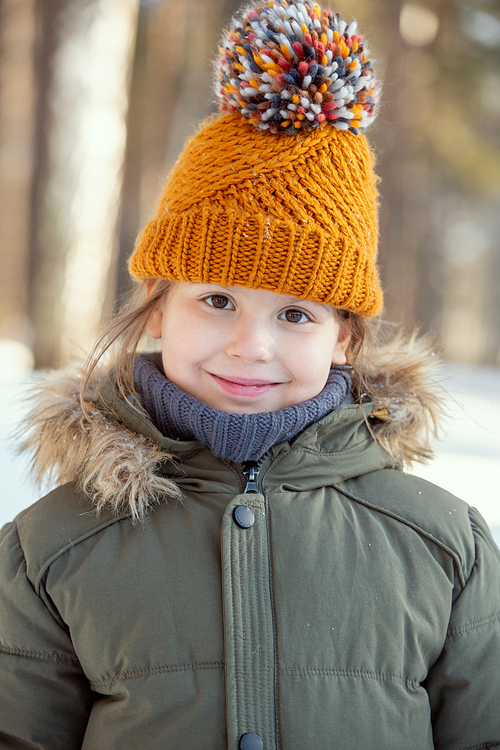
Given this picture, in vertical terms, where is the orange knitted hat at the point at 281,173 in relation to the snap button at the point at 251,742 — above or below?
above

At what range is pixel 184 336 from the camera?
4.28ft

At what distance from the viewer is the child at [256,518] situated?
1.11m

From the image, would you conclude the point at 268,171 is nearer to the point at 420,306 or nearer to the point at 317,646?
the point at 317,646

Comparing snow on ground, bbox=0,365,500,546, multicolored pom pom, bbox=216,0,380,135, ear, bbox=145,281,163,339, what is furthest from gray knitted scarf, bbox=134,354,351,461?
multicolored pom pom, bbox=216,0,380,135

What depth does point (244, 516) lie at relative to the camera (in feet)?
3.82

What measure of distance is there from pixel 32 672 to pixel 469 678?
884 mm

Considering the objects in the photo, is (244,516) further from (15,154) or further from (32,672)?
(15,154)

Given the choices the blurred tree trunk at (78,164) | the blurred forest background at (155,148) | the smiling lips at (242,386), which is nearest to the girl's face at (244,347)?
the smiling lips at (242,386)

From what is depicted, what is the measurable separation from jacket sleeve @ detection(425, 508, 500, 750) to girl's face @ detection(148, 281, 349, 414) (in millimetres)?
569

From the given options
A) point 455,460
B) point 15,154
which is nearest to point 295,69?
point 455,460

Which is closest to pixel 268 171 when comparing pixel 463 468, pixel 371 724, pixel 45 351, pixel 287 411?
pixel 287 411

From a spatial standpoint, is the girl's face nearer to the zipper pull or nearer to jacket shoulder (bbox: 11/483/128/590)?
the zipper pull

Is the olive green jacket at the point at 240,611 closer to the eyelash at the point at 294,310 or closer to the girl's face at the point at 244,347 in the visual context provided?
the girl's face at the point at 244,347

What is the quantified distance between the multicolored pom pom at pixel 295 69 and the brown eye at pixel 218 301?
0.37 meters
